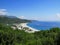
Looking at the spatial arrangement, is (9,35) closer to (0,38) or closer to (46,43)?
(0,38)

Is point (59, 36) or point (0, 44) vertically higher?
point (59, 36)

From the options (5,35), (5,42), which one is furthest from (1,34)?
(5,42)

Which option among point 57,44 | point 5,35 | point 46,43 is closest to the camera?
point 57,44

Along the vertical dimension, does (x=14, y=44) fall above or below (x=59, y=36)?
below

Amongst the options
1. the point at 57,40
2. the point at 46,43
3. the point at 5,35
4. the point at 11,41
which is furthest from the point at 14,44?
the point at 57,40

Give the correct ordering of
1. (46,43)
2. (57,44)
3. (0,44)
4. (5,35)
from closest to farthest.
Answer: (57,44), (46,43), (0,44), (5,35)

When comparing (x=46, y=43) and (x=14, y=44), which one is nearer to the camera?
(x=46, y=43)

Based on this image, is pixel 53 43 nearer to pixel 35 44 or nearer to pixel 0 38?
pixel 35 44

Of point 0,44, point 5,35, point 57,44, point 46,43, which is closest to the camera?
point 57,44

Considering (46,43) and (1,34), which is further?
(1,34)
